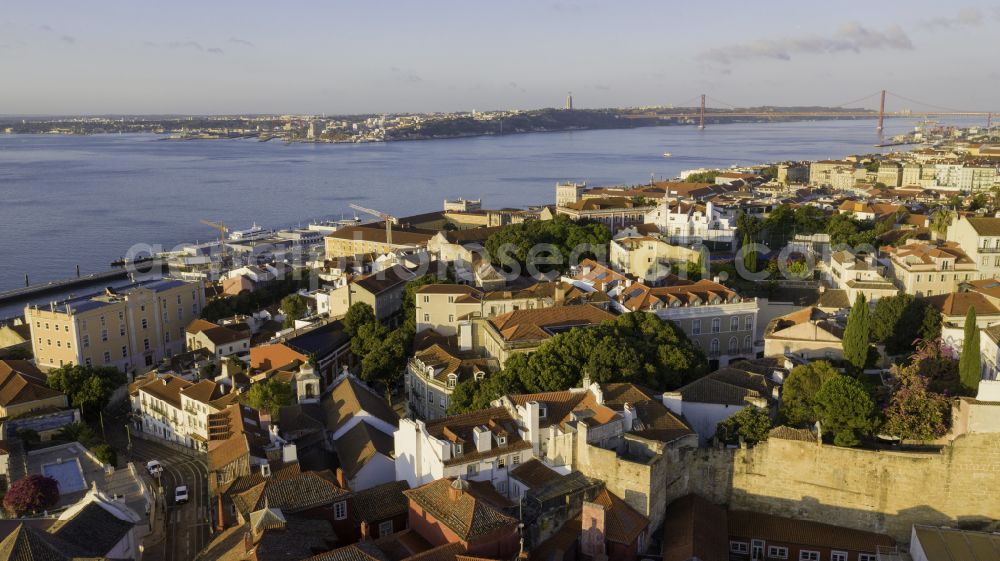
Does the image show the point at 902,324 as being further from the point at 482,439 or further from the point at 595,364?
the point at 482,439

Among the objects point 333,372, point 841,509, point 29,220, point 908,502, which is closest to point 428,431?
point 841,509

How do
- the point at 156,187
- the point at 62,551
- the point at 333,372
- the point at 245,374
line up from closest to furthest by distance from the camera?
→ the point at 62,551 < the point at 245,374 < the point at 333,372 < the point at 156,187

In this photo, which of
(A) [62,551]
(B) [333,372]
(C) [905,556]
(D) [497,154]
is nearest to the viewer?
(A) [62,551]

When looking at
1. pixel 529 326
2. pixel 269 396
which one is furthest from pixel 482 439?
pixel 529 326

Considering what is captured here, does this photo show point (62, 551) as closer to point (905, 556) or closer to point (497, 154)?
point (905, 556)

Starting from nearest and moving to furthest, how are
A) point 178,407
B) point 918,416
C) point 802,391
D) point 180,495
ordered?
point 918,416 < point 802,391 < point 180,495 < point 178,407

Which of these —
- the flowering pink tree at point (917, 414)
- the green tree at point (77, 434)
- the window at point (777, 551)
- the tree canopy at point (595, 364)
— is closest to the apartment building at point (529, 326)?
the tree canopy at point (595, 364)

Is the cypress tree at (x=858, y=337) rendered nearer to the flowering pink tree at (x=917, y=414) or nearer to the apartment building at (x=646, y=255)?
the flowering pink tree at (x=917, y=414)

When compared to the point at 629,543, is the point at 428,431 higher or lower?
higher
